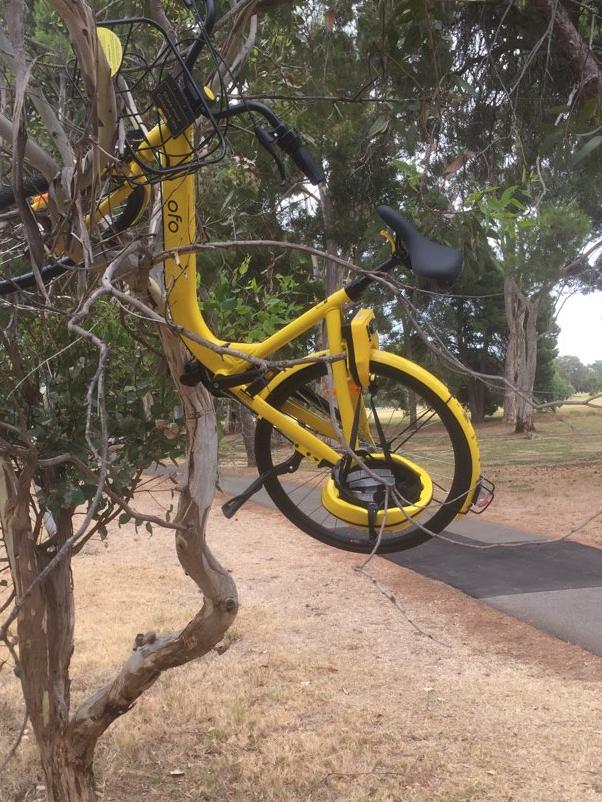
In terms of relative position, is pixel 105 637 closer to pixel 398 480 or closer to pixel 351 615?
pixel 351 615

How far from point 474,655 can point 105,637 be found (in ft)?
9.91

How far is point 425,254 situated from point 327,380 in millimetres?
441

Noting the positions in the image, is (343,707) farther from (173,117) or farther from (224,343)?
(173,117)

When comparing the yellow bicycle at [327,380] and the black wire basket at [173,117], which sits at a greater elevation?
the black wire basket at [173,117]

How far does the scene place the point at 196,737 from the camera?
5.08 metres

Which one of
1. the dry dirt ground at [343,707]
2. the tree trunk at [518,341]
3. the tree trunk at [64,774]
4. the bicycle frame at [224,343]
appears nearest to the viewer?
the bicycle frame at [224,343]

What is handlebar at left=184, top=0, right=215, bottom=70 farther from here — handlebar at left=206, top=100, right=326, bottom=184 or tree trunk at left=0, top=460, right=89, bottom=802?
tree trunk at left=0, top=460, right=89, bottom=802

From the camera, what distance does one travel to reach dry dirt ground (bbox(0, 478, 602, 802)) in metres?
4.46

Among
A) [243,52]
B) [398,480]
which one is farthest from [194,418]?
[243,52]

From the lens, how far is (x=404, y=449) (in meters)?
2.69

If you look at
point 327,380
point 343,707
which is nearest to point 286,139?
point 327,380

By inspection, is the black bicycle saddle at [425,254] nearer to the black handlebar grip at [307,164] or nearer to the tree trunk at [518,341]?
the black handlebar grip at [307,164]

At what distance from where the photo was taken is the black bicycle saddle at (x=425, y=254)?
2.17m

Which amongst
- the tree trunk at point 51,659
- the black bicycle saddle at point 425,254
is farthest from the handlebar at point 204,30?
the tree trunk at point 51,659
